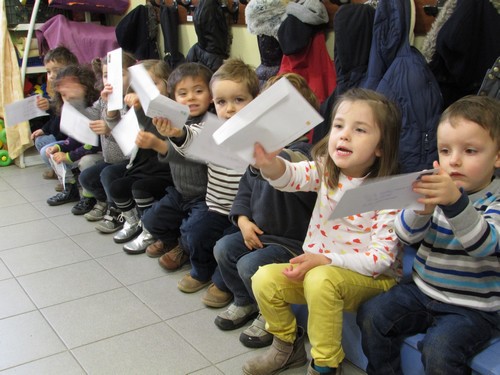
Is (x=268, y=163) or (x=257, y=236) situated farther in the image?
(x=257, y=236)

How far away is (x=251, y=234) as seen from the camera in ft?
6.25

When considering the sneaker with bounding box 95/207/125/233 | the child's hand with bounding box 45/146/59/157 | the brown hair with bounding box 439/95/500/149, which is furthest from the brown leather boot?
the child's hand with bounding box 45/146/59/157

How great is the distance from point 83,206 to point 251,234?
1770 millimetres

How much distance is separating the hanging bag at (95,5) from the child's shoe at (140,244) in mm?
2230

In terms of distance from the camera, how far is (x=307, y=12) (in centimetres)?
253

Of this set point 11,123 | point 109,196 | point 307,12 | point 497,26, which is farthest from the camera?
point 11,123

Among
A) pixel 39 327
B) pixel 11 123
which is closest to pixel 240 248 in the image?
pixel 39 327

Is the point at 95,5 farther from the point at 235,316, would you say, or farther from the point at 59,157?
the point at 235,316

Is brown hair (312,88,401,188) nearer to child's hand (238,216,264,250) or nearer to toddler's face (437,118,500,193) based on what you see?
toddler's face (437,118,500,193)

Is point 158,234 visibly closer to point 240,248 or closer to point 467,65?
point 240,248

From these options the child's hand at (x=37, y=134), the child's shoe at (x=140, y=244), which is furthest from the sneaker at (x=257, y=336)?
the child's hand at (x=37, y=134)

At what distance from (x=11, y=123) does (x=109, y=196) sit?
3.38ft

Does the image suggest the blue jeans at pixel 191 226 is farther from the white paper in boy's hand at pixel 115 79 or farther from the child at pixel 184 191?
the white paper in boy's hand at pixel 115 79

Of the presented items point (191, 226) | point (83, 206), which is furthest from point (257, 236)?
point (83, 206)
